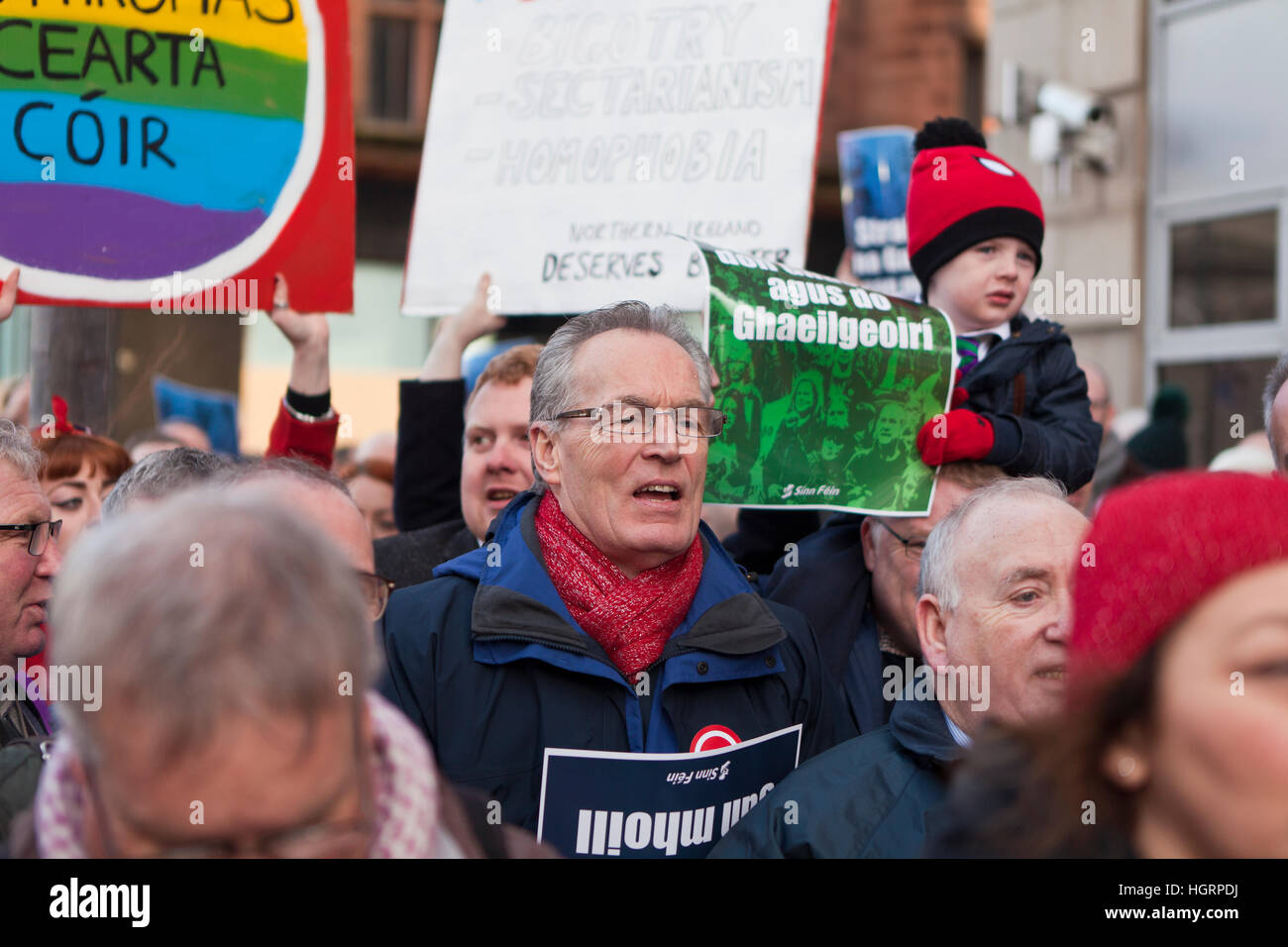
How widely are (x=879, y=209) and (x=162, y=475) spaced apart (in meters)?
3.47

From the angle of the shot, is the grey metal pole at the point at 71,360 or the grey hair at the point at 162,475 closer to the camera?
the grey hair at the point at 162,475

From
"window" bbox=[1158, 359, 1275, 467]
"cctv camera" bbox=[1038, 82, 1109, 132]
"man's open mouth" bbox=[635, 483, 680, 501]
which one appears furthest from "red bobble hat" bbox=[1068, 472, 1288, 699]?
"cctv camera" bbox=[1038, 82, 1109, 132]

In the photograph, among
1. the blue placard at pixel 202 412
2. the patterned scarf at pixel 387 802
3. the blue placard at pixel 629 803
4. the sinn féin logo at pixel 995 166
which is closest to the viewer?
the patterned scarf at pixel 387 802

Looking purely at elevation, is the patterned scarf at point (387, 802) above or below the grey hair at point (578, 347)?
below

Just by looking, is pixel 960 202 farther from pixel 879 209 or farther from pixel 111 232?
pixel 111 232

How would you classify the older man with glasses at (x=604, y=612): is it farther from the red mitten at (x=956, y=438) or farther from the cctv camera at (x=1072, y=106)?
the cctv camera at (x=1072, y=106)

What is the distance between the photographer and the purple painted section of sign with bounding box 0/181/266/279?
3.28 m

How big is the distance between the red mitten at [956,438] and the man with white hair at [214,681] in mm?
2069

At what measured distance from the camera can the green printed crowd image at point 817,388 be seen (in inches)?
117

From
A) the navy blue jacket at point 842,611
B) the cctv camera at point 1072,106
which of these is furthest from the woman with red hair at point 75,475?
the cctv camera at point 1072,106

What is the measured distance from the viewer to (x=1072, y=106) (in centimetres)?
898

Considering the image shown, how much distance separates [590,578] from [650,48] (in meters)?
1.86

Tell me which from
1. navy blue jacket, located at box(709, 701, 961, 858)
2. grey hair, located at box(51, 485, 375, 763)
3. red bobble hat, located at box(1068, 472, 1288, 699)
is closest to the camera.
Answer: grey hair, located at box(51, 485, 375, 763)

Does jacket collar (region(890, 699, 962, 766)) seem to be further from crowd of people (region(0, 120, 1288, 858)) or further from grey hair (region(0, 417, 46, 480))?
grey hair (region(0, 417, 46, 480))
